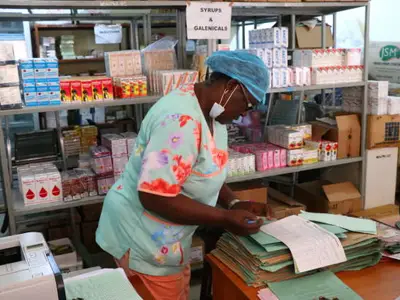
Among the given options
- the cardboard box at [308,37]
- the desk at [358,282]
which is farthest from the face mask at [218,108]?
the cardboard box at [308,37]

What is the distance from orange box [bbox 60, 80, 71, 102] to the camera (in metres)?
2.58

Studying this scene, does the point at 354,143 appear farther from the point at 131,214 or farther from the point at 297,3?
the point at 131,214

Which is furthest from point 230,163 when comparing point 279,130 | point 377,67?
point 377,67

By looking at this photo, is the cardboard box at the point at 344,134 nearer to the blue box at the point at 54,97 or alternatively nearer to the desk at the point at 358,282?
the desk at the point at 358,282

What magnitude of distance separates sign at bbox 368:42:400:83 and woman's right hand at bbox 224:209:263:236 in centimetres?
440

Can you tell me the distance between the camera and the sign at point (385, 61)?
5.34 m

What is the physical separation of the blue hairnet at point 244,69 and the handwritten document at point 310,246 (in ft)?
1.80

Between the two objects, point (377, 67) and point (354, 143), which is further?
point (377, 67)

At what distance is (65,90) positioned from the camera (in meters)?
2.59

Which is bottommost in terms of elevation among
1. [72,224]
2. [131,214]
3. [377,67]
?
[72,224]

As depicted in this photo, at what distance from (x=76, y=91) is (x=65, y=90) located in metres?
0.06

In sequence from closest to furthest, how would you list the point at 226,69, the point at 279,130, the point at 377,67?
the point at 226,69
the point at 279,130
the point at 377,67

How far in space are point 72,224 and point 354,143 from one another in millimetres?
2355

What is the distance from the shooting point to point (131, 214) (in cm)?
179
